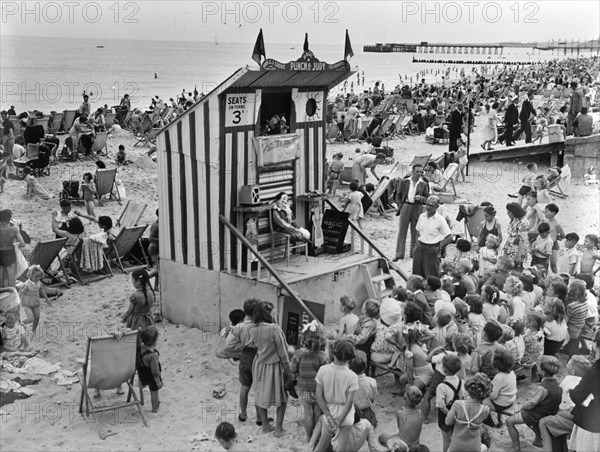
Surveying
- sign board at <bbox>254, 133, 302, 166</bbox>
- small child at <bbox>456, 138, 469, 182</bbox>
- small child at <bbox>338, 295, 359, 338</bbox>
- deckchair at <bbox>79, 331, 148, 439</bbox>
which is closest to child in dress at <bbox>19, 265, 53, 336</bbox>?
deckchair at <bbox>79, 331, 148, 439</bbox>

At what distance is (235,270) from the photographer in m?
A: 9.02

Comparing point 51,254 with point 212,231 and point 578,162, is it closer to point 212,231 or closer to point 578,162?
point 212,231

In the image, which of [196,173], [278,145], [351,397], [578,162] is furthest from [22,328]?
[578,162]

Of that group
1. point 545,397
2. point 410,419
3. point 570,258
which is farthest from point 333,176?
point 410,419

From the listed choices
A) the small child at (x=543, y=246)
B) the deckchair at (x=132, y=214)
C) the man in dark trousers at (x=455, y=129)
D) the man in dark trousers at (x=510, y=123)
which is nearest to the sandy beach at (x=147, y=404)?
the deckchair at (x=132, y=214)

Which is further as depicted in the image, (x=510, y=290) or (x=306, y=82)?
(x=306, y=82)

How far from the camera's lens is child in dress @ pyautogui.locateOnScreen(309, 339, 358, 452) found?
5.66 m

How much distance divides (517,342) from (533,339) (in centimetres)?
27

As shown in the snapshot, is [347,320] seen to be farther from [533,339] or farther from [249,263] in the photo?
[533,339]

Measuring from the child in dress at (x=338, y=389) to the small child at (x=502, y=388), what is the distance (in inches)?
58.3

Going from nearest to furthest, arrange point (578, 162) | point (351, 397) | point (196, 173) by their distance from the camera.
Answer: point (351, 397) → point (196, 173) → point (578, 162)

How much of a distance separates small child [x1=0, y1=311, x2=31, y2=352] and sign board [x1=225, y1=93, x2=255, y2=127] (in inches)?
127

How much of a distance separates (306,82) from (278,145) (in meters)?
0.98

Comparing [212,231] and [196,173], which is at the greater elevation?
[196,173]
